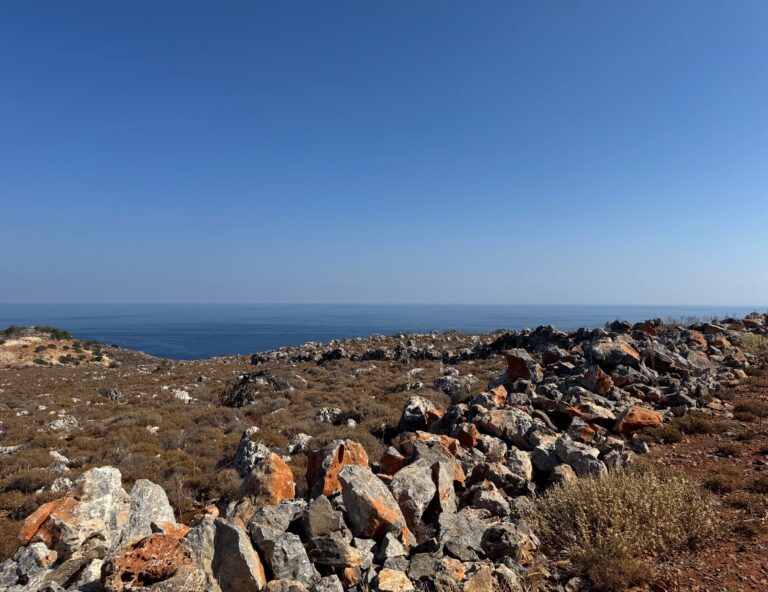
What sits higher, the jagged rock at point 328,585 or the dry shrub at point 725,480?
the jagged rock at point 328,585

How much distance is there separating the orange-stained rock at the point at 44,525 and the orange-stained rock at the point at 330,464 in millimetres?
3541

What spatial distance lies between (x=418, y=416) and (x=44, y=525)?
29.6 ft

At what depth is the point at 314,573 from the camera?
196 inches

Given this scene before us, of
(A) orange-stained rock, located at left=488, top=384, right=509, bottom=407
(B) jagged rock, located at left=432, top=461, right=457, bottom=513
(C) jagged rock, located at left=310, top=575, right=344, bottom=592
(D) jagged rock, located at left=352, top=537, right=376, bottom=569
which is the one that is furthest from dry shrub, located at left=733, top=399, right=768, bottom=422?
(C) jagged rock, located at left=310, top=575, right=344, bottom=592

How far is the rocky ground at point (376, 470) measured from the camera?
16.1ft

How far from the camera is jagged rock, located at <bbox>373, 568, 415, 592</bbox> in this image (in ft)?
15.3

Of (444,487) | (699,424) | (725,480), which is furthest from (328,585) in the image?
(699,424)

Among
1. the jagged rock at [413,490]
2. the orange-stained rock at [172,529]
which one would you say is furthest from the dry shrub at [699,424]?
the orange-stained rock at [172,529]

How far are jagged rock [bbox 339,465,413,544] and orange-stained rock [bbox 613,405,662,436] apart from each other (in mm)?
7570

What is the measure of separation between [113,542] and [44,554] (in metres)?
0.71

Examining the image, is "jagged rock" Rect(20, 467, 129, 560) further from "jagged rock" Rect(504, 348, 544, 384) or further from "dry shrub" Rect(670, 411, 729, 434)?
"jagged rock" Rect(504, 348, 544, 384)

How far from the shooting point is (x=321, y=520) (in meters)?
5.71

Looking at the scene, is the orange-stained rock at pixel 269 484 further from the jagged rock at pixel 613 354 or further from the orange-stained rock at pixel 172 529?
the jagged rock at pixel 613 354

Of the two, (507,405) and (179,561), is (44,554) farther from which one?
(507,405)
